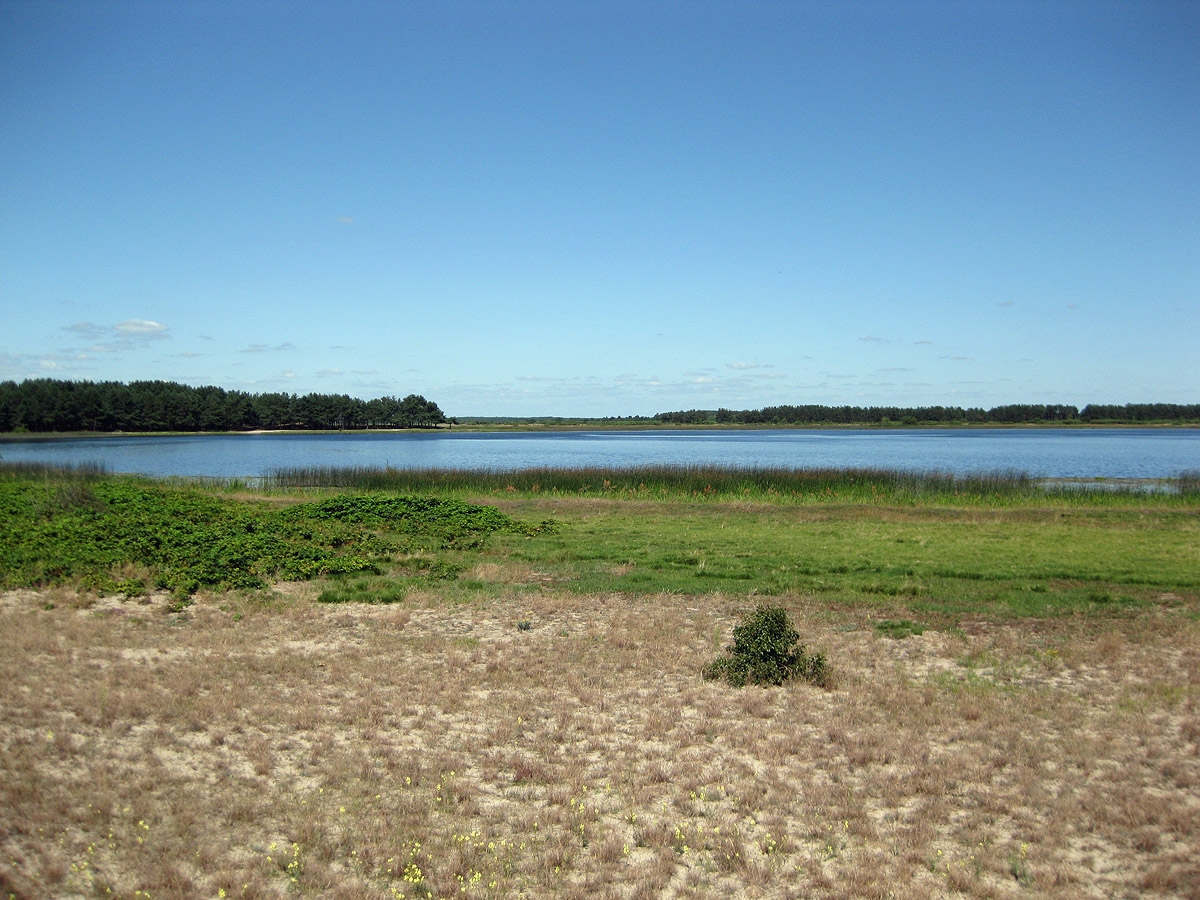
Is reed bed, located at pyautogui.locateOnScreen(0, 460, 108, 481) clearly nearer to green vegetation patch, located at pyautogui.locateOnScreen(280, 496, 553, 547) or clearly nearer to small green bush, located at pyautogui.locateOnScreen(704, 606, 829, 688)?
green vegetation patch, located at pyautogui.locateOnScreen(280, 496, 553, 547)

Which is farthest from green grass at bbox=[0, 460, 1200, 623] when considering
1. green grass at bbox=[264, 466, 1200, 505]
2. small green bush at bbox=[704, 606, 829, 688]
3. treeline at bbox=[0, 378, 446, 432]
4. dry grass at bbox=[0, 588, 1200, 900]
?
treeline at bbox=[0, 378, 446, 432]

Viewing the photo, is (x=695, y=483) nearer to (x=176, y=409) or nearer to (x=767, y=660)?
(x=767, y=660)

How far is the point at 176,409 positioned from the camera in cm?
9862

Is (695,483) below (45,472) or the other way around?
below

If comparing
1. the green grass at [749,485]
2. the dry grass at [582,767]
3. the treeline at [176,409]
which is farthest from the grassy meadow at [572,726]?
the treeline at [176,409]

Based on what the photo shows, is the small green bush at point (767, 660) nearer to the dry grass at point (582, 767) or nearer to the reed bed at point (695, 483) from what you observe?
the dry grass at point (582, 767)

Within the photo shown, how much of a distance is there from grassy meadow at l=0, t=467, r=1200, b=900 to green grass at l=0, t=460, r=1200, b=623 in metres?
0.14

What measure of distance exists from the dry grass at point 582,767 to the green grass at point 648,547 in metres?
2.81

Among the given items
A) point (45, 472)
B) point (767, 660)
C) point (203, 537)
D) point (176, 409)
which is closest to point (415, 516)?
point (203, 537)

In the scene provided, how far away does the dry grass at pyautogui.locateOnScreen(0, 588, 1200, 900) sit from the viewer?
4.55 meters

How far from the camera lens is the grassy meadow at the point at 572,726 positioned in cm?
463

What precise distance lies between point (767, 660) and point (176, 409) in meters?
107

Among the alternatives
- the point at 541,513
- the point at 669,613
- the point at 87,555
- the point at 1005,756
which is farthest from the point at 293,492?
the point at 1005,756

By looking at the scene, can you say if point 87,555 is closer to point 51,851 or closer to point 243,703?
point 243,703
